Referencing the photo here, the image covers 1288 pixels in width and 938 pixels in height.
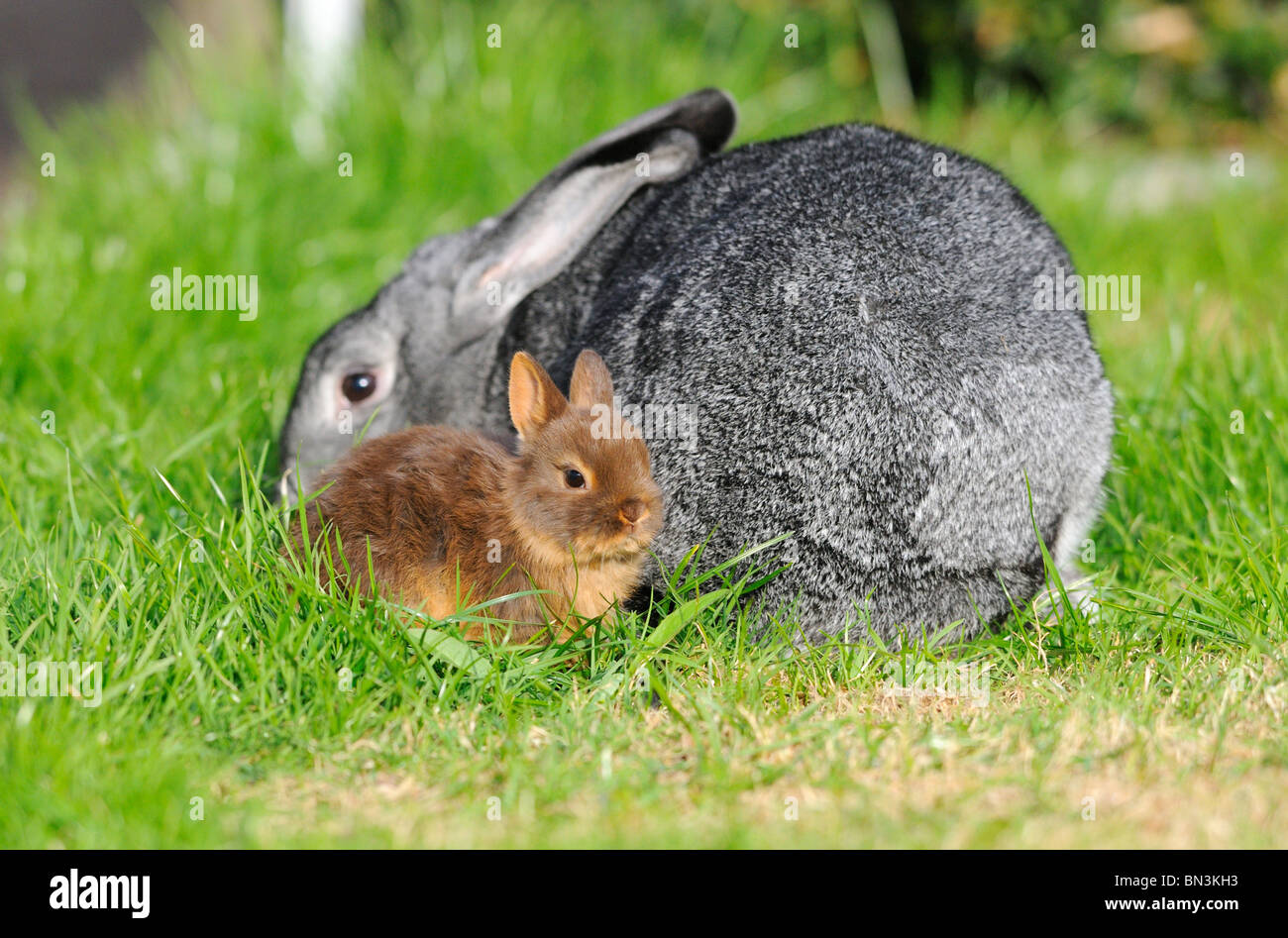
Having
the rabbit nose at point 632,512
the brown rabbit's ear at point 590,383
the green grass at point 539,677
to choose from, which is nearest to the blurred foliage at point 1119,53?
the green grass at point 539,677

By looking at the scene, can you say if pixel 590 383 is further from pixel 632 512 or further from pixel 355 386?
pixel 355 386

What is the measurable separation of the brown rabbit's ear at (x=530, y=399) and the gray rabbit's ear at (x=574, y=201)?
53.0 inches

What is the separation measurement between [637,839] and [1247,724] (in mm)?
1541

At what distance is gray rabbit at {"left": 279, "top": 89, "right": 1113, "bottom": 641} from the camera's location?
11.3 ft

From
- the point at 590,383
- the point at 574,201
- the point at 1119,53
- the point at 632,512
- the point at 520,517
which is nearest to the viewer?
the point at 632,512

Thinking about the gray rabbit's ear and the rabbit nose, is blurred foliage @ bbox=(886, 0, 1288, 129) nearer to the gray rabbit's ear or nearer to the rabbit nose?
the gray rabbit's ear

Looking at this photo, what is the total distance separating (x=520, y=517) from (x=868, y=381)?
99 cm

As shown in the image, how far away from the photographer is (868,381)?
134 inches

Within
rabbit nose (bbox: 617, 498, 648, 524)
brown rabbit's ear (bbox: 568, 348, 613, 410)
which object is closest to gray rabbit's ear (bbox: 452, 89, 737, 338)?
brown rabbit's ear (bbox: 568, 348, 613, 410)

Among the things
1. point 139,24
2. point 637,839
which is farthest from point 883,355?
point 139,24

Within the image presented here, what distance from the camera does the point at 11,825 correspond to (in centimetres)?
256

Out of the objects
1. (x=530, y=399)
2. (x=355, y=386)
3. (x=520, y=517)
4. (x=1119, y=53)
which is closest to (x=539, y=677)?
(x=520, y=517)

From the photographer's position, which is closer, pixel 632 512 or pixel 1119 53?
pixel 632 512

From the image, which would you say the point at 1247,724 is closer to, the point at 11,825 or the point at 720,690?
the point at 720,690
